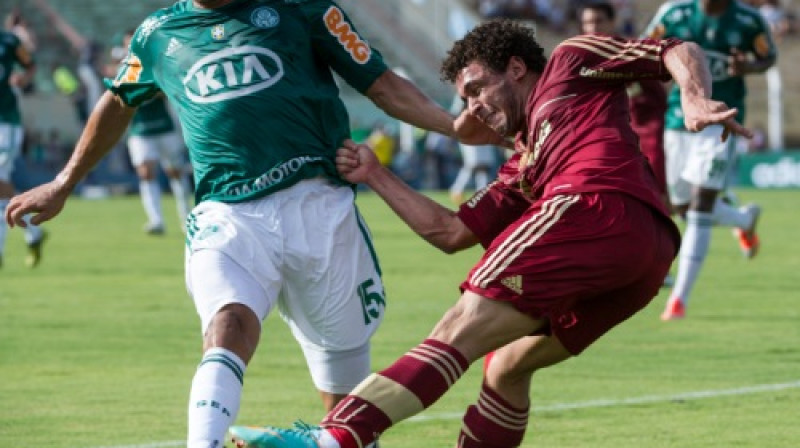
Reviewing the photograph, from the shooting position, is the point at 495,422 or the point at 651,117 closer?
the point at 495,422

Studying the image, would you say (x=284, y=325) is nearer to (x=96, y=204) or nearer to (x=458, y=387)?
(x=458, y=387)

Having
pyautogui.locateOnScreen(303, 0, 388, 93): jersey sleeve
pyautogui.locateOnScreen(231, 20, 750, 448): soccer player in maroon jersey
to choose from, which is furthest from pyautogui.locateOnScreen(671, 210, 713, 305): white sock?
pyautogui.locateOnScreen(303, 0, 388, 93): jersey sleeve

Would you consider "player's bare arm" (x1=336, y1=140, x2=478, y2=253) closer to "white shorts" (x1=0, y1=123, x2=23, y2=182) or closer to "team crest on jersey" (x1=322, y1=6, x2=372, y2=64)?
"team crest on jersey" (x1=322, y1=6, x2=372, y2=64)

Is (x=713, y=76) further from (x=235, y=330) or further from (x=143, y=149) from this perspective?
(x=143, y=149)

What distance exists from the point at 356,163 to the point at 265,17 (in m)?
0.67

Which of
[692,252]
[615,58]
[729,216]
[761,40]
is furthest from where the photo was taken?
[729,216]

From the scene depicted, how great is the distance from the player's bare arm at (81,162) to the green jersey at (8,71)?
10.4 meters

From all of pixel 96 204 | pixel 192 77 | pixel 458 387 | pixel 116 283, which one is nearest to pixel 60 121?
pixel 96 204

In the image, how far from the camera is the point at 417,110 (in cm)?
702

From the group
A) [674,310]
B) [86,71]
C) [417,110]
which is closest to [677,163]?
[674,310]

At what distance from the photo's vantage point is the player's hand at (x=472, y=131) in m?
6.84

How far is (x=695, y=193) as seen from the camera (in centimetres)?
1354

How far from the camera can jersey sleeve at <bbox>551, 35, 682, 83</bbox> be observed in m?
6.28

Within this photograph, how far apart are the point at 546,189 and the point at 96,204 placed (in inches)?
1059
